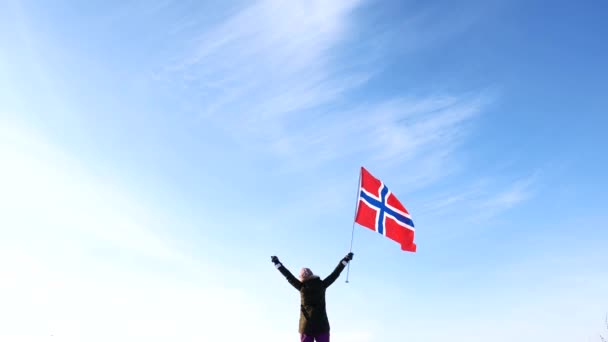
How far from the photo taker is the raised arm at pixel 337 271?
10.7 metres

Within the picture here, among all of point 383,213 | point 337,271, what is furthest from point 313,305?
point 383,213

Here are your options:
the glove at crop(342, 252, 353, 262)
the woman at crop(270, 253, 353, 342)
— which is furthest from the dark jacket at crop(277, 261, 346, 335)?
the glove at crop(342, 252, 353, 262)

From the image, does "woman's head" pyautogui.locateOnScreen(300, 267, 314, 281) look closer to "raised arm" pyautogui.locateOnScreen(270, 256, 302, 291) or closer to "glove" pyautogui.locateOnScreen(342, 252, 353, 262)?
Answer: "raised arm" pyautogui.locateOnScreen(270, 256, 302, 291)

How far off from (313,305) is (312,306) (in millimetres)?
30

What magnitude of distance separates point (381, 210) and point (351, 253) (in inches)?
163

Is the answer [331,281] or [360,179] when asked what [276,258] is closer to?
[331,281]

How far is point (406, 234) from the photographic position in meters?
15.6

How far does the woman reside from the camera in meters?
10.3

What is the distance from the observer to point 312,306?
10.4m

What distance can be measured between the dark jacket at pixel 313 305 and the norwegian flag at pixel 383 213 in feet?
15.8

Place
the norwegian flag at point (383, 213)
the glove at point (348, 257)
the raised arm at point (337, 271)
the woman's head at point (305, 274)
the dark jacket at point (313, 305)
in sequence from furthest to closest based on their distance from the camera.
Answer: the norwegian flag at point (383, 213) < the glove at point (348, 257) < the raised arm at point (337, 271) < the woman's head at point (305, 274) < the dark jacket at point (313, 305)

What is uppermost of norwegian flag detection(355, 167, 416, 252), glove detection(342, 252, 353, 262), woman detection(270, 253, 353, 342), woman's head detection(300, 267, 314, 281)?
norwegian flag detection(355, 167, 416, 252)

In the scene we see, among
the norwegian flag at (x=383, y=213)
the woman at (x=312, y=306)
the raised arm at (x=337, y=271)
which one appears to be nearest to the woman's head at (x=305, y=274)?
the woman at (x=312, y=306)

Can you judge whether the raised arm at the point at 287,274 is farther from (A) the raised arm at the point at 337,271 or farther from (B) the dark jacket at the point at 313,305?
(A) the raised arm at the point at 337,271
